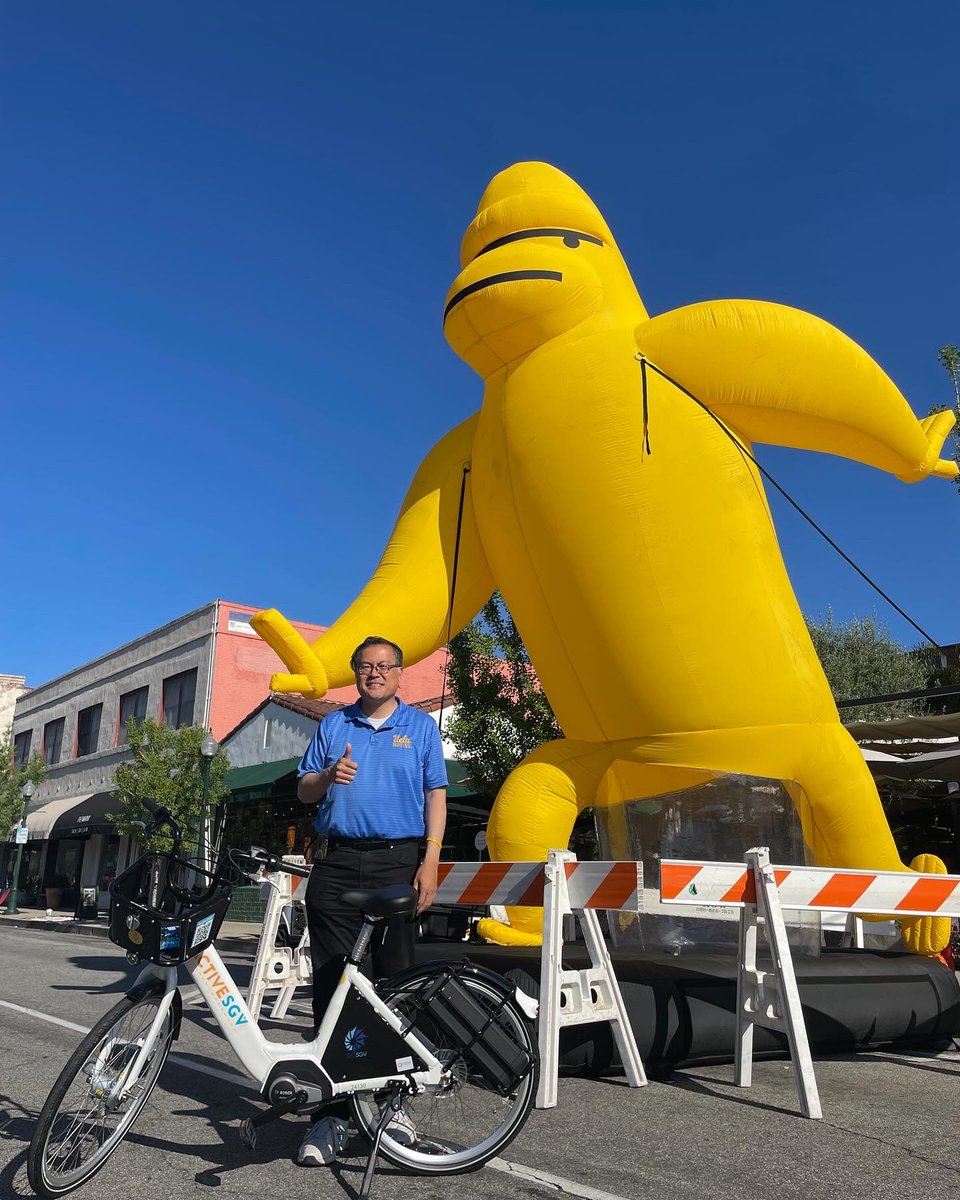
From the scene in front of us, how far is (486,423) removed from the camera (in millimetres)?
6531

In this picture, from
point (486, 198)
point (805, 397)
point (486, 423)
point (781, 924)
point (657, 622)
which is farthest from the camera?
point (486, 198)

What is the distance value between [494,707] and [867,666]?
15.7 m

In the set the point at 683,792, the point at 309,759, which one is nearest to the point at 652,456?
the point at 683,792

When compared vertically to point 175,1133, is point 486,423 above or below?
above

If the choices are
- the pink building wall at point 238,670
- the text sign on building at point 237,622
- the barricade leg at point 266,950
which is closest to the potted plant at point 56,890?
the pink building wall at point 238,670

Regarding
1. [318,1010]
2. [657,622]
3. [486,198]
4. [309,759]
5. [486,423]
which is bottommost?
[318,1010]

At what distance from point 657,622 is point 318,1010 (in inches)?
121

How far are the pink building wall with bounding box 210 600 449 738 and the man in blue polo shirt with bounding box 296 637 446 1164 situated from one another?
20.4 meters

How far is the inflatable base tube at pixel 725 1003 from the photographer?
180 inches

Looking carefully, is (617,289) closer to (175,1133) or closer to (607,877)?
(607,877)

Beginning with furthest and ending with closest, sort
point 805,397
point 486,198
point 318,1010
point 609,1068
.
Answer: point 486,198 → point 805,397 → point 609,1068 → point 318,1010

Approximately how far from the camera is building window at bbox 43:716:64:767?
3175cm

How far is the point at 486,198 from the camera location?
22.9 feet

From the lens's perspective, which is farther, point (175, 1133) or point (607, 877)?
point (607, 877)
